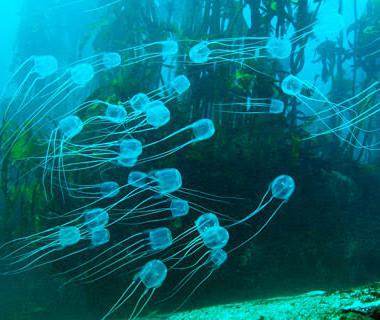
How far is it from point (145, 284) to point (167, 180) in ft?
3.39

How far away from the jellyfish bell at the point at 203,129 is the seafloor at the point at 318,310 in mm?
1585

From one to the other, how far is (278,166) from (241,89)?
87cm

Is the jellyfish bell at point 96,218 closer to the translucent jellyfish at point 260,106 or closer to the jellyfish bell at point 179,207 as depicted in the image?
the jellyfish bell at point 179,207

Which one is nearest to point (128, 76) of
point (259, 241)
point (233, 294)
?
point (259, 241)

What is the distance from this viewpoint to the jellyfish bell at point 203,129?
11.9 feet

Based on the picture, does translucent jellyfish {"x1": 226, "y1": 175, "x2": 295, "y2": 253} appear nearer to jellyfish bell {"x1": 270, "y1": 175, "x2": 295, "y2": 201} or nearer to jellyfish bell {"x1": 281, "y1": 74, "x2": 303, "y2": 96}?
jellyfish bell {"x1": 270, "y1": 175, "x2": 295, "y2": 201}

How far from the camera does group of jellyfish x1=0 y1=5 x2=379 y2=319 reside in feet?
11.7

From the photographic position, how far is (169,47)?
13.0ft

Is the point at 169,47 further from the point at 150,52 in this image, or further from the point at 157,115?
the point at 157,115

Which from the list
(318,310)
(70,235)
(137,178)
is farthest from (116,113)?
(318,310)

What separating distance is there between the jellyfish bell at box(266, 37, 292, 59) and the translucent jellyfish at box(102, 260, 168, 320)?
7.93 ft

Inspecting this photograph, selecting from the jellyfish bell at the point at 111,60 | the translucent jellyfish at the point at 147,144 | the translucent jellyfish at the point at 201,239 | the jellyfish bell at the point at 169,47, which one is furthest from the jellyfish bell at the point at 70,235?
the jellyfish bell at the point at 169,47

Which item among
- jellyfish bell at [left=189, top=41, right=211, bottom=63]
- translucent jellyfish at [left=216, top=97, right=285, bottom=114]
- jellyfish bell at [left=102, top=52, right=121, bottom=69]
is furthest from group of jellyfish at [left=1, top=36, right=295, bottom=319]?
jellyfish bell at [left=102, top=52, right=121, bottom=69]

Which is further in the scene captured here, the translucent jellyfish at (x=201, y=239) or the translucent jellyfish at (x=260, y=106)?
the translucent jellyfish at (x=260, y=106)
